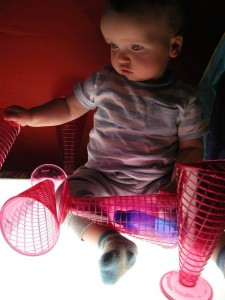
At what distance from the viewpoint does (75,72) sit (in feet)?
3.89

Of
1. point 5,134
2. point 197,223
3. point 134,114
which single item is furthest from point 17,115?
point 197,223

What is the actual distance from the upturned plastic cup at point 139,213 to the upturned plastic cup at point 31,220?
3.1 inches

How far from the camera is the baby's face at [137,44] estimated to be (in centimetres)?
86

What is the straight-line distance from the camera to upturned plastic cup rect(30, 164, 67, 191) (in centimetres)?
106

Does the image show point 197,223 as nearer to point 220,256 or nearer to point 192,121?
point 220,256

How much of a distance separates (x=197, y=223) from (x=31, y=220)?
1.38ft

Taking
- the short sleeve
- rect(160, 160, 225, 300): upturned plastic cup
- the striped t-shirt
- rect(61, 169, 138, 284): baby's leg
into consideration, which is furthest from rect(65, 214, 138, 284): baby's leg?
the short sleeve

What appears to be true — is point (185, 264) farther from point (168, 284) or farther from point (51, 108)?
point (51, 108)

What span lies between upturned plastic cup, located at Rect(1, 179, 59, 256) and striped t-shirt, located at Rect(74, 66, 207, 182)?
0.24m

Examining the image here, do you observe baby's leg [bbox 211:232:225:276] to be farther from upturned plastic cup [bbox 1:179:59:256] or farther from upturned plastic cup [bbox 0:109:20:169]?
upturned plastic cup [bbox 0:109:20:169]

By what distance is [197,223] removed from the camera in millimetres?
688

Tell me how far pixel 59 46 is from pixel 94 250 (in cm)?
62

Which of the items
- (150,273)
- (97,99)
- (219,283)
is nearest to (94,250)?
(150,273)

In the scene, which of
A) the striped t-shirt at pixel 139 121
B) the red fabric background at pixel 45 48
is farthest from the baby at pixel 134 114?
the red fabric background at pixel 45 48
